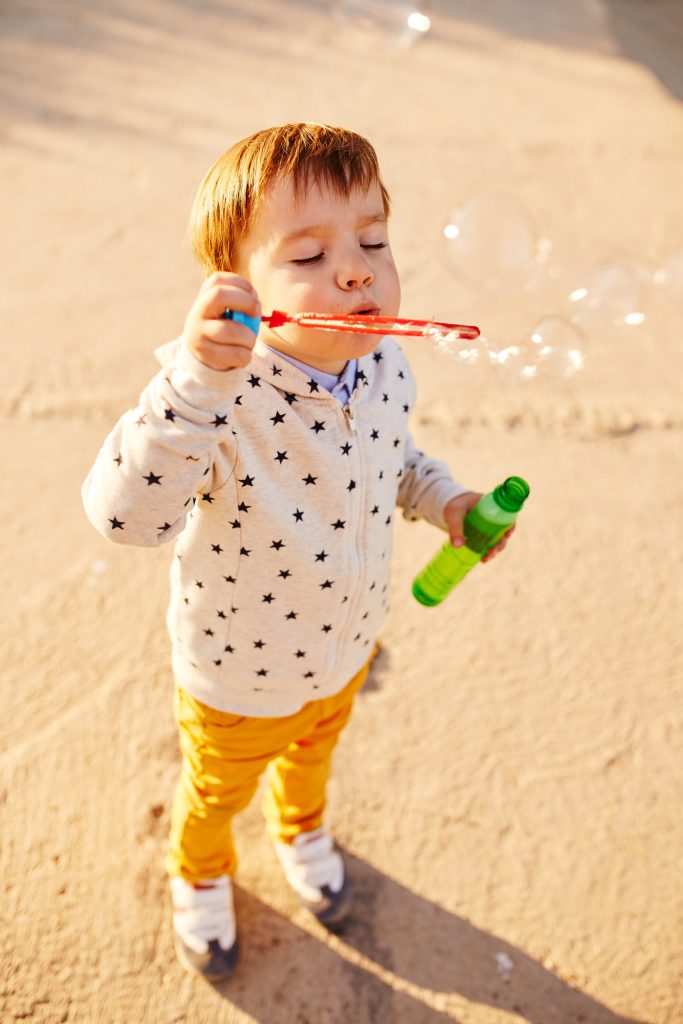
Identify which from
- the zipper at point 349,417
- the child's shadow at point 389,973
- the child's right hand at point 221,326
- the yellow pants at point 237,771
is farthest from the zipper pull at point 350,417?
the child's shadow at point 389,973

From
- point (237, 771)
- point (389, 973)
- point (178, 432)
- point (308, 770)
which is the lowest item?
point (389, 973)

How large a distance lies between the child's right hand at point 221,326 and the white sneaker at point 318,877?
100 centimetres

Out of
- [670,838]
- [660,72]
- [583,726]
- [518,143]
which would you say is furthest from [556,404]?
[660,72]

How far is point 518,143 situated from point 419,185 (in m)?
0.58

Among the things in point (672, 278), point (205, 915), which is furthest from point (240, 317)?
point (672, 278)

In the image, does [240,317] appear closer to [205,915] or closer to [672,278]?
[205,915]

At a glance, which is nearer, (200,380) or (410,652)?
(200,380)

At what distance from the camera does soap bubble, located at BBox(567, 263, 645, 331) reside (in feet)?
6.74

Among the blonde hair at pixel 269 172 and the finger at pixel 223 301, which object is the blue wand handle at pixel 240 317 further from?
the blonde hair at pixel 269 172

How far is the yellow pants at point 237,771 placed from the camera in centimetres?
119

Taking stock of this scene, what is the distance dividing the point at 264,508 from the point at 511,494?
39 centimetres

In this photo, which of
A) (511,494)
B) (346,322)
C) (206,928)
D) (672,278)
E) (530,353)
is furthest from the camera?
(672,278)

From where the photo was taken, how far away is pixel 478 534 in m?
1.22

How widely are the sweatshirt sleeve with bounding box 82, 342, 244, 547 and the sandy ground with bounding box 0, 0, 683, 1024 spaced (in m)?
0.89
